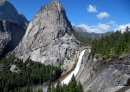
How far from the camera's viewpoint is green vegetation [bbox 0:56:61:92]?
14025 cm

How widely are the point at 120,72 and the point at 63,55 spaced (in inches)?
4939

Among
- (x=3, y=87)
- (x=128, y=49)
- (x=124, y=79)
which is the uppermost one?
(x=128, y=49)

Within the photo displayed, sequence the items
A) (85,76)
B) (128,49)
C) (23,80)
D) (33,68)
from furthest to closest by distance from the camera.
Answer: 1. (33,68)
2. (23,80)
3. (85,76)
4. (128,49)

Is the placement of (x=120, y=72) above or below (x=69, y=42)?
below

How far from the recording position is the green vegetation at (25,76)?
5522 inches

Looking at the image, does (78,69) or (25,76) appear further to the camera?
(25,76)

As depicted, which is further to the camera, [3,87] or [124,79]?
[3,87]

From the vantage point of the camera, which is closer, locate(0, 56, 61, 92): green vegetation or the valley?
the valley

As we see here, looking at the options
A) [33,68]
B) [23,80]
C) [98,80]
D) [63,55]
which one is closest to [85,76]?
[98,80]

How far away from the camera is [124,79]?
209 ft

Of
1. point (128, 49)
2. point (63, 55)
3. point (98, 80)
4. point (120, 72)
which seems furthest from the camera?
point (63, 55)

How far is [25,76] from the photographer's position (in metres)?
152

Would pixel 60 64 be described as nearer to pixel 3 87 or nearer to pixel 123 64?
pixel 3 87

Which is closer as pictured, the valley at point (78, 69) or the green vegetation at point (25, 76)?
the valley at point (78, 69)
